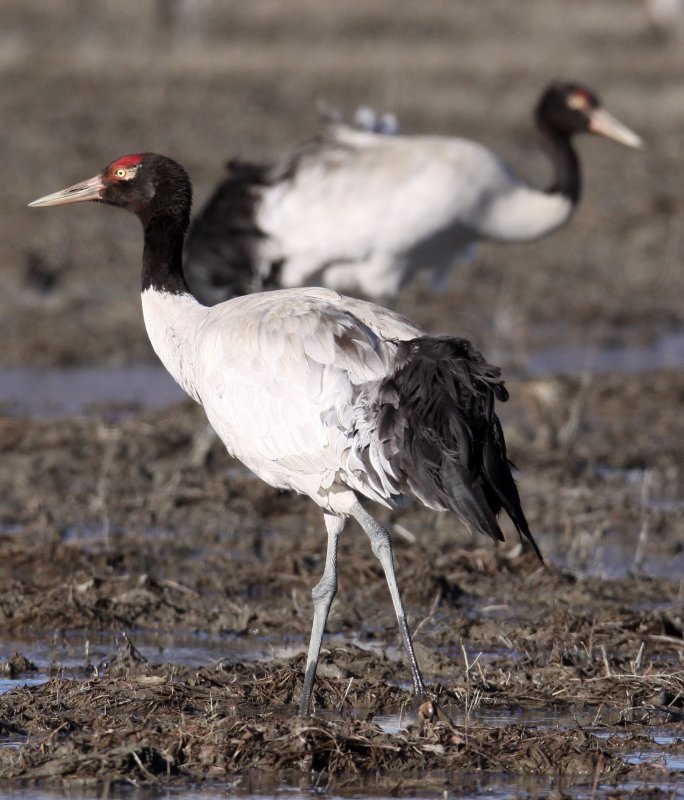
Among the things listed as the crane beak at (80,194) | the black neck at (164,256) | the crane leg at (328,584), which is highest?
the crane beak at (80,194)

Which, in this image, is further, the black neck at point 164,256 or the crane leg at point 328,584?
the black neck at point 164,256

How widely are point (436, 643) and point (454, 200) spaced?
12.2 feet

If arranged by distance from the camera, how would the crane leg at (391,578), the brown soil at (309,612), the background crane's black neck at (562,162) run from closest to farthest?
the brown soil at (309,612), the crane leg at (391,578), the background crane's black neck at (562,162)

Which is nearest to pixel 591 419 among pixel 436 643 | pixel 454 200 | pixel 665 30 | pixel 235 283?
pixel 454 200

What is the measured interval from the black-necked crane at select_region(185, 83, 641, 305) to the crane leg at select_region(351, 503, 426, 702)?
4.07 m

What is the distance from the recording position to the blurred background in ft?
40.3

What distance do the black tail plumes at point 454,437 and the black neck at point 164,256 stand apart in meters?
1.29

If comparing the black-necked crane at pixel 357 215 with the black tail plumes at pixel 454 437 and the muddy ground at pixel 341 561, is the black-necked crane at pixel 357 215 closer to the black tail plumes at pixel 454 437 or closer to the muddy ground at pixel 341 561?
the muddy ground at pixel 341 561

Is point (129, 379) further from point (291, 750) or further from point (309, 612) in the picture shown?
point (291, 750)

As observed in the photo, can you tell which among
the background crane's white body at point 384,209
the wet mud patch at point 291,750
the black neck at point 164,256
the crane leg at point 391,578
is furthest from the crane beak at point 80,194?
the background crane's white body at point 384,209

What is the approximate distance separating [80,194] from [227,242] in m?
2.87

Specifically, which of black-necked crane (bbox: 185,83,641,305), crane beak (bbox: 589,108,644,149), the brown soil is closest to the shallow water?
the brown soil

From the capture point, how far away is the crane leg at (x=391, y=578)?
520 centimetres

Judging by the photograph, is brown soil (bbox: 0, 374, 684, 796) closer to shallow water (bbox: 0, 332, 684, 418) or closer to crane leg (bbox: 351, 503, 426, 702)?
crane leg (bbox: 351, 503, 426, 702)
